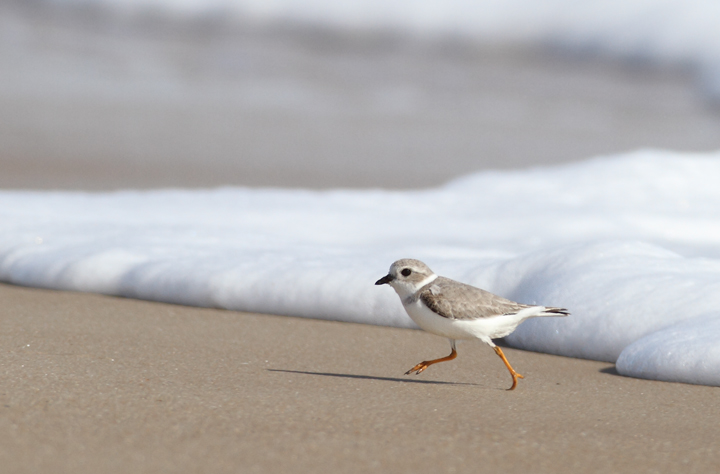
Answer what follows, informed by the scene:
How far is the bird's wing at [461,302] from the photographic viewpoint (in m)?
2.69

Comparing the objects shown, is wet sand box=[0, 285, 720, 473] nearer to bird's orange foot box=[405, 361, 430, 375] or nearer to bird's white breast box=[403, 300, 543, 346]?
bird's orange foot box=[405, 361, 430, 375]

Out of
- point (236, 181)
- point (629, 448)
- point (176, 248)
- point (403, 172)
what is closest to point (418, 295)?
point (629, 448)

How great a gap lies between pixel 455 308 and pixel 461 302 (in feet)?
0.11

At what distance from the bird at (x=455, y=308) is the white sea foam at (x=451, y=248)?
2.01ft

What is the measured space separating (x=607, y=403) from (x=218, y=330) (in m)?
1.70

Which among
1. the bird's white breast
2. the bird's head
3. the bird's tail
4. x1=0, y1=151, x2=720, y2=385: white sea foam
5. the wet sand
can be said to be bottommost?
the wet sand

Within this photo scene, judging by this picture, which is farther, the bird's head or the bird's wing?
the bird's head

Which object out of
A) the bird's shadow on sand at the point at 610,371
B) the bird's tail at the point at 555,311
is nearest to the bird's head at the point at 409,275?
the bird's tail at the point at 555,311

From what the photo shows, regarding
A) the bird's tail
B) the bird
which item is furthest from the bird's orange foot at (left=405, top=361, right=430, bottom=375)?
the bird's tail

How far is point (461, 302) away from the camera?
2.71 m

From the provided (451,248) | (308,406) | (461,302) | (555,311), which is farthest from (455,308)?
(451,248)

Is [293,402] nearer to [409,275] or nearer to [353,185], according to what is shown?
[409,275]

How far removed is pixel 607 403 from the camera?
103 inches

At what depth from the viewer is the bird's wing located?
2.69 meters
